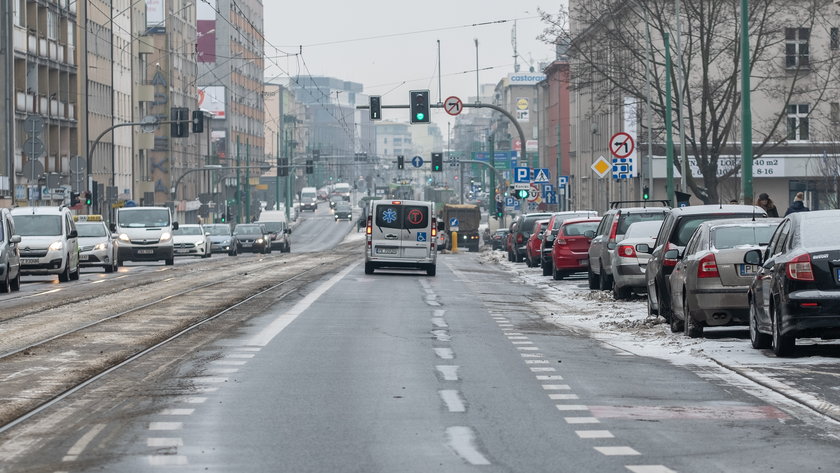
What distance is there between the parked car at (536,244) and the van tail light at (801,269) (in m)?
32.1

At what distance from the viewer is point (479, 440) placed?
33.6ft

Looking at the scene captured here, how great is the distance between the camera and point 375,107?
56656mm

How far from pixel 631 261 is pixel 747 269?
9.25 m

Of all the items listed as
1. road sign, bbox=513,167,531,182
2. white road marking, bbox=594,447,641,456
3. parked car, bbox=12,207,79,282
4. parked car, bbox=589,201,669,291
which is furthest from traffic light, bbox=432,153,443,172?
white road marking, bbox=594,447,641,456

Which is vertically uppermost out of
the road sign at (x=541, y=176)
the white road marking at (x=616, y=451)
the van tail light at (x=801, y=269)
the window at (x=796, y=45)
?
the window at (x=796, y=45)

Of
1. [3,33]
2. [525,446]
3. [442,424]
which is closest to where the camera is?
[525,446]

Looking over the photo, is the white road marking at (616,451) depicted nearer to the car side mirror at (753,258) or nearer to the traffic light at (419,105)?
the car side mirror at (753,258)

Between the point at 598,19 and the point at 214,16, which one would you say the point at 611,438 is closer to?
the point at 598,19

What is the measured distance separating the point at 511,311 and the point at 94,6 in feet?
248

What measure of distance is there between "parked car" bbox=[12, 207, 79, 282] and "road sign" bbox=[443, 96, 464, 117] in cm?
2215

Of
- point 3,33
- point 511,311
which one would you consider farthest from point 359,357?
point 3,33

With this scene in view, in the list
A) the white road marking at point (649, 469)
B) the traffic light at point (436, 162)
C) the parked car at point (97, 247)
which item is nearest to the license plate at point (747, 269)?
the white road marking at point (649, 469)

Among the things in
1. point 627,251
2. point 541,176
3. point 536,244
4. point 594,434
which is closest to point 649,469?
point 594,434

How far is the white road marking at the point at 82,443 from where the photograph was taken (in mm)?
9508
